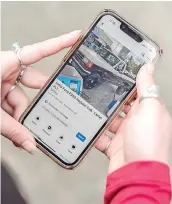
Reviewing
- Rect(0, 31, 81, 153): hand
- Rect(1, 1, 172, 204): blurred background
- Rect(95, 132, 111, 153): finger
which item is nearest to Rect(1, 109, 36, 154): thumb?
Rect(0, 31, 81, 153): hand

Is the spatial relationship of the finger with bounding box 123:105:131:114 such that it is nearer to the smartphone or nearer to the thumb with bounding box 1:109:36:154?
the smartphone

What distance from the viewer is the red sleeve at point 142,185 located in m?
0.54

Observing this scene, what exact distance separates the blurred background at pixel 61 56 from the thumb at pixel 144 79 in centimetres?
28

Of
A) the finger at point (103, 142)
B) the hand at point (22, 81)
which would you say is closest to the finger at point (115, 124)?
the finger at point (103, 142)

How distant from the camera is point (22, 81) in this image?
730mm

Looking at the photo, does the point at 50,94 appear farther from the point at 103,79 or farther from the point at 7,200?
the point at 7,200

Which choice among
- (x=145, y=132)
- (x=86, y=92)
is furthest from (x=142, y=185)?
(x=86, y=92)

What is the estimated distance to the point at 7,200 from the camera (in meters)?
0.91

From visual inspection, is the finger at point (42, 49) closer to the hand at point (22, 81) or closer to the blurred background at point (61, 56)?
the hand at point (22, 81)

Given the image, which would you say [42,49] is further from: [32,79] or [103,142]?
[103,142]

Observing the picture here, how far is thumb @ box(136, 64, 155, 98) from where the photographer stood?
0.63 meters

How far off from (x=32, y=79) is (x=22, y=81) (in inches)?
0.6

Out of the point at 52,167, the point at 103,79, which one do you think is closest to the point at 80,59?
the point at 103,79

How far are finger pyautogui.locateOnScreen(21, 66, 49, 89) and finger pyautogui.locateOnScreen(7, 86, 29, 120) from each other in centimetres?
2
